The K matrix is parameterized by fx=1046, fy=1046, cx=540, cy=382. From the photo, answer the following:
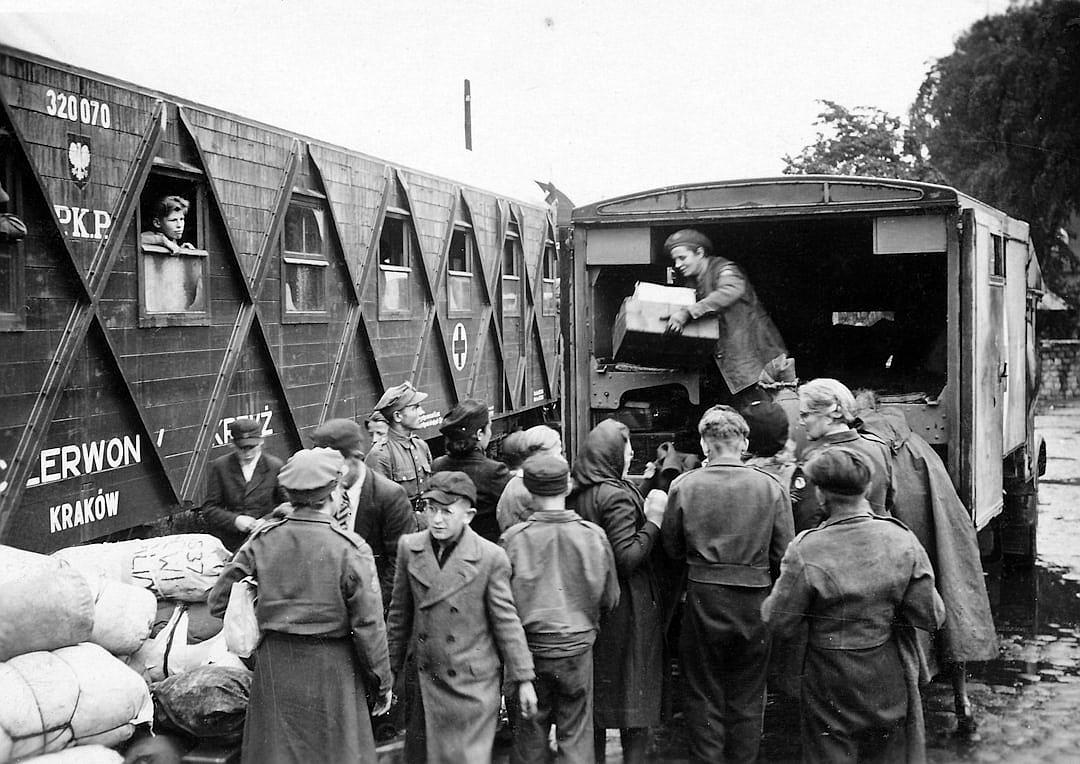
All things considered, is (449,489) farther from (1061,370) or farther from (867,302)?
(1061,370)

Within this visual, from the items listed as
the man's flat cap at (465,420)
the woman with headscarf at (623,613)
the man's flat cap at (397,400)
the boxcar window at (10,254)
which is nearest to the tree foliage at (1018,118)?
the woman with headscarf at (623,613)

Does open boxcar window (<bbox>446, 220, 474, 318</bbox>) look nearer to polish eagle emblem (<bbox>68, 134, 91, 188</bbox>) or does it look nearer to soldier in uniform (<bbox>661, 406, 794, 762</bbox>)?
polish eagle emblem (<bbox>68, 134, 91, 188</bbox>)

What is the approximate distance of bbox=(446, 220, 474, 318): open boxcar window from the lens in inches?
417

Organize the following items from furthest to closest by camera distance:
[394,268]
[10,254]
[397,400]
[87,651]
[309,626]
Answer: [394,268] → [397,400] → [10,254] → [87,651] → [309,626]

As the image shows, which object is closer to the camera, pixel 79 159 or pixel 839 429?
pixel 839 429

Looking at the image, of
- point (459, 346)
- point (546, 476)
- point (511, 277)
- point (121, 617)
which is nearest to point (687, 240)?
point (546, 476)

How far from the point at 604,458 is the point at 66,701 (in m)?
2.16

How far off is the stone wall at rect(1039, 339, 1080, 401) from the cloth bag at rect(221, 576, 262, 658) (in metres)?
23.7

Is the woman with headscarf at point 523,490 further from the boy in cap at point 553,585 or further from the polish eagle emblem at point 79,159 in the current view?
the polish eagle emblem at point 79,159

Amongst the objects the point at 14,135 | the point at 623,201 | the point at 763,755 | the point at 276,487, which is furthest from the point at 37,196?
the point at 763,755

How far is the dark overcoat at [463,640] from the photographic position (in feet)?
12.2

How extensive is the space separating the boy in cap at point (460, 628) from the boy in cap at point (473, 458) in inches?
43.8

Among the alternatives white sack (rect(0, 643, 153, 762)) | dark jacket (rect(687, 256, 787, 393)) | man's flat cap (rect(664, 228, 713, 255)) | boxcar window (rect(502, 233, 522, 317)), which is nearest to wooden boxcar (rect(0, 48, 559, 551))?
white sack (rect(0, 643, 153, 762))

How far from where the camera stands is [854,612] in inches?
144
